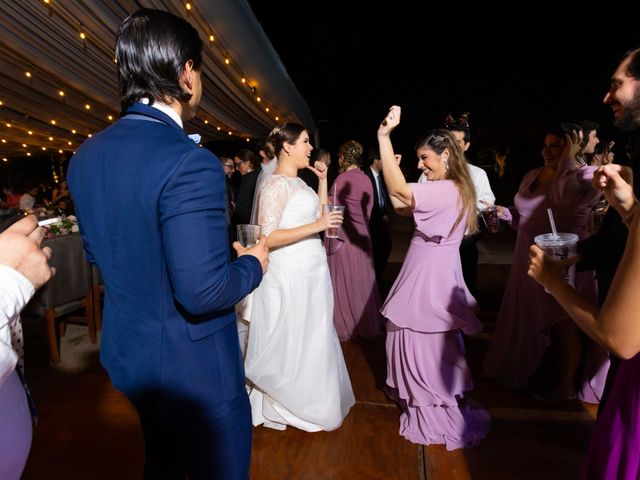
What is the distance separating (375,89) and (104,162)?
44.8ft

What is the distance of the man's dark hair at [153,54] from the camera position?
0.88 m

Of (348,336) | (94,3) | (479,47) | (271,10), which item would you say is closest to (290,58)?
(271,10)

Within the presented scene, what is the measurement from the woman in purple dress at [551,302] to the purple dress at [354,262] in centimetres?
119

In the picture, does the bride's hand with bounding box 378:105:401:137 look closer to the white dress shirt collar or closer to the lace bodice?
the lace bodice

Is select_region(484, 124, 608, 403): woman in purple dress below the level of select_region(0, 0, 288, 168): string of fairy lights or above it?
below

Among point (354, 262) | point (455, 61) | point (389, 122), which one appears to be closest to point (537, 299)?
point (389, 122)

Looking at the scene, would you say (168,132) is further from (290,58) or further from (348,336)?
(290,58)

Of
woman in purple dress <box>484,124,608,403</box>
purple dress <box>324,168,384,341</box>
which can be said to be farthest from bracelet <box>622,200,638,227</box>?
purple dress <box>324,168,384,341</box>

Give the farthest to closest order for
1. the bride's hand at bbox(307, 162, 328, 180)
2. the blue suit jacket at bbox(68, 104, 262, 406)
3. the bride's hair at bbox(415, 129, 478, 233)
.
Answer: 1. the bride's hand at bbox(307, 162, 328, 180)
2. the bride's hair at bbox(415, 129, 478, 233)
3. the blue suit jacket at bbox(68, 104, 262, 406)

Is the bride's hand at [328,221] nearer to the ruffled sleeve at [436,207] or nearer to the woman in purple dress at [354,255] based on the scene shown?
the ruffled sleeve at [436,207]

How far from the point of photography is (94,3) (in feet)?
8.99

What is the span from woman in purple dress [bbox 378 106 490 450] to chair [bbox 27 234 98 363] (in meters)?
2.49

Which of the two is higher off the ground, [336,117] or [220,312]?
[336,117]

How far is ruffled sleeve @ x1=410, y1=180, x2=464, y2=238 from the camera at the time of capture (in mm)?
1829
